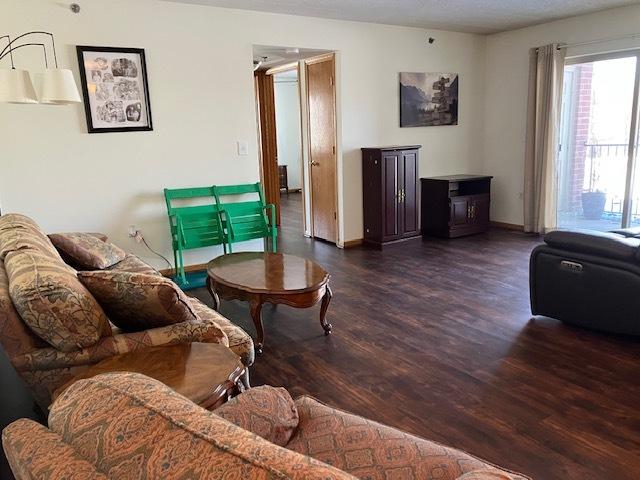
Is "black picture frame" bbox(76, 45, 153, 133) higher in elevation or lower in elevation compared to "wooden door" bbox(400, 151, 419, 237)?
higher

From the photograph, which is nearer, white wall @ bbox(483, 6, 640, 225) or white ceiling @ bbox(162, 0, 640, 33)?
white ceiling @ bbox(162, 0, 640, 33)

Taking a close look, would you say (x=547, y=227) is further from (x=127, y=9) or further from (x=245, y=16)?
(x=127, y=9)

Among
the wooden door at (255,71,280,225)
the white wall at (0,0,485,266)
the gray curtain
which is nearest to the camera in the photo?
the white wall at (0,0,485,266)

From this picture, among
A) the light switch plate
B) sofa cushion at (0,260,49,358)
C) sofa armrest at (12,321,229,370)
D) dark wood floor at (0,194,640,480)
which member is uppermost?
the light switch plate

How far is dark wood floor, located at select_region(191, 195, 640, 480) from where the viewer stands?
6.91 ft

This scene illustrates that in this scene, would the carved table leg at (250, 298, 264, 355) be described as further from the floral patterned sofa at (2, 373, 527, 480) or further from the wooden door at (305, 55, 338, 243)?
the wooden door at (305, 55, 338, 243)

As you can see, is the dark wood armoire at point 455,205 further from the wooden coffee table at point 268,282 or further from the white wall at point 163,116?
the wooden coffee table at point 268,282

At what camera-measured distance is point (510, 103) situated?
6438mm

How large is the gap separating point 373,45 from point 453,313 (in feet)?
11.3

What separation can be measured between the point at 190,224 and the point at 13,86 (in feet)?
6.99

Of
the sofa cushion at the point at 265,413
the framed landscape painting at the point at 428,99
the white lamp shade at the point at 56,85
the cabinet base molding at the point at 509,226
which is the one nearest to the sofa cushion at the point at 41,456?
the sofa cushion at the point at 265,413

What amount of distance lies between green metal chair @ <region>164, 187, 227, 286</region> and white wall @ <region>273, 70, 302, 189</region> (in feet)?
19.5

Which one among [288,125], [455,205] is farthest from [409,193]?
[288,125]

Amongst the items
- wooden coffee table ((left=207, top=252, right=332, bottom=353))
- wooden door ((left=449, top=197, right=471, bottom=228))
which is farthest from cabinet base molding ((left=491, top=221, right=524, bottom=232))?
wooden coffee table ((left=207, top=252, right=332, bottom=353))
